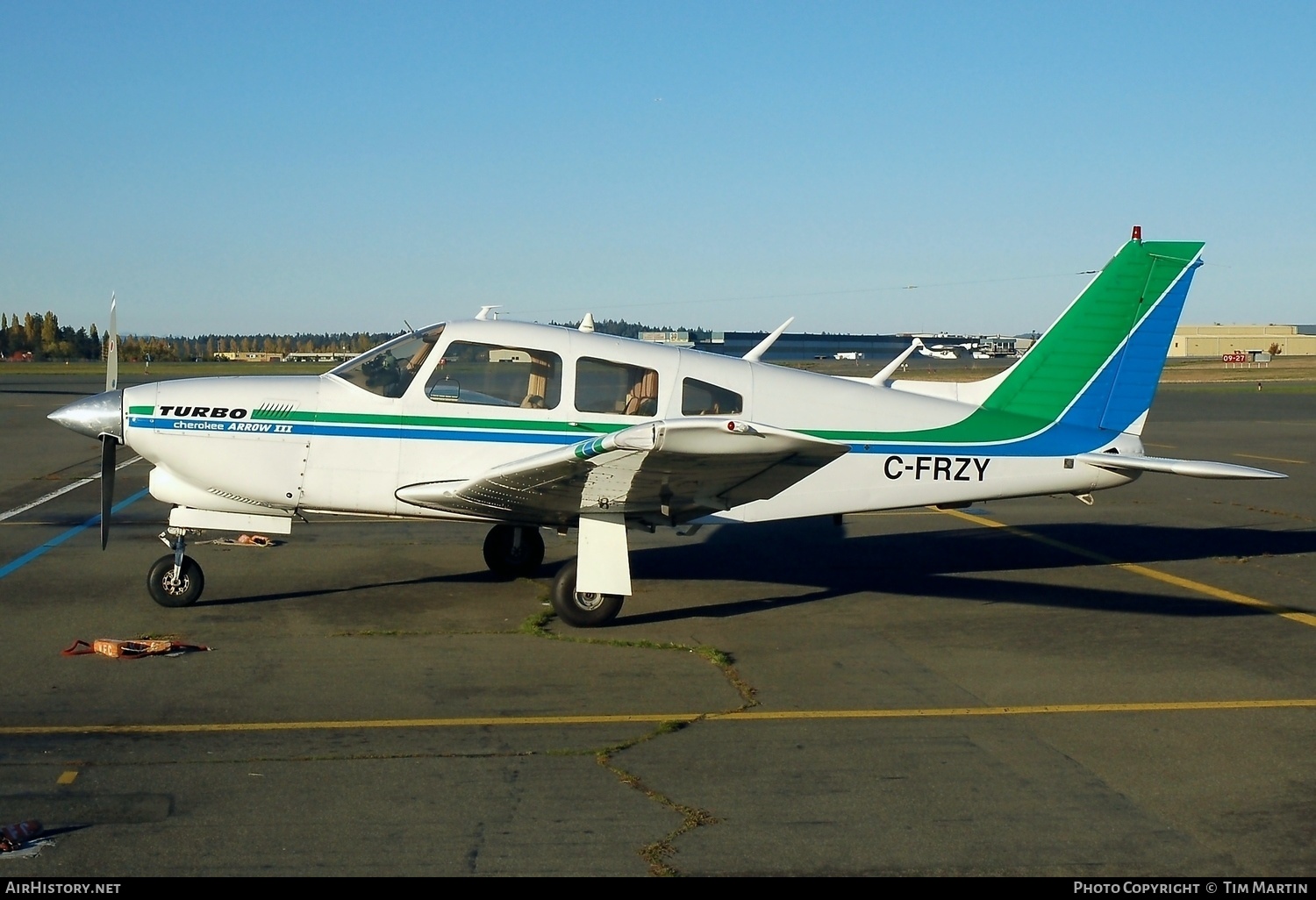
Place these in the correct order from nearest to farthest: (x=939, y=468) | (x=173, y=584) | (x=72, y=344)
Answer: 1. (x=173, y=584)
2. (x=939, y=468)
3. (x=72, y=344)

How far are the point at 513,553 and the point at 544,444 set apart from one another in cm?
187

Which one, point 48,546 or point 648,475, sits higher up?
point 648,475

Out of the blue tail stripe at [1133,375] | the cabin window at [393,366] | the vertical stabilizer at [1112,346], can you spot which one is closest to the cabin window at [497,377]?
the cabin window at [393,366]

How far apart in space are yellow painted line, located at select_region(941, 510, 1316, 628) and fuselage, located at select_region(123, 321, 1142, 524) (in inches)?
136

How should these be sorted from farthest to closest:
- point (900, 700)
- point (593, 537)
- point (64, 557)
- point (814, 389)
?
point (64, 557), point (814, 389), point (593, 537), point (900, 700)

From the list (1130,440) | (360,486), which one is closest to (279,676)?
(360,486)

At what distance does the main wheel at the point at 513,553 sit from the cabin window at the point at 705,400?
2.22 meters

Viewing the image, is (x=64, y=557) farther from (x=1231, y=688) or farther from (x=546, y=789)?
(x=1231, y=688)

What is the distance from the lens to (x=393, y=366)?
9203 millimetres

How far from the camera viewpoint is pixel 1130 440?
10164mm

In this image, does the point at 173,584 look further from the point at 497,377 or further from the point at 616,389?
the point at 616,389

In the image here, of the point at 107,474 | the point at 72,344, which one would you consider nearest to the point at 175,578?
the point at 107,474

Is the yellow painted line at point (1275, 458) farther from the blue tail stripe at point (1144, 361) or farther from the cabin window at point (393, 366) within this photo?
the cabin window at point (393, 366)

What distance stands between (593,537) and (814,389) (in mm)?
2283
